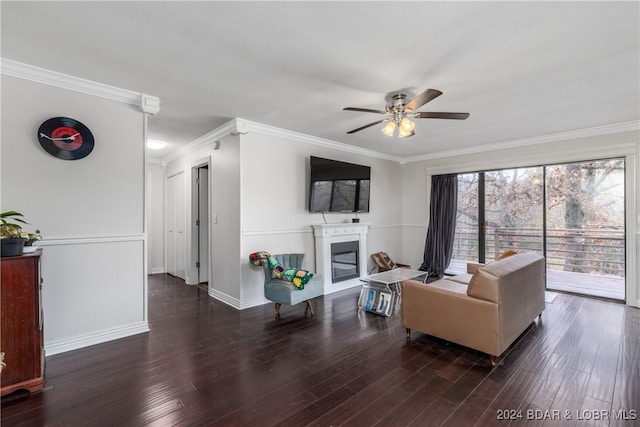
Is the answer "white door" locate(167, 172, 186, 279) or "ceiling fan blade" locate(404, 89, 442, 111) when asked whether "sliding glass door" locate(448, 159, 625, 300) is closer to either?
"ceiling fan blade" locate(404, 89, 442, 111)

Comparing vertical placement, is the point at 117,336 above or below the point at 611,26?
below

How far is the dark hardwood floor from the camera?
5.86 feet

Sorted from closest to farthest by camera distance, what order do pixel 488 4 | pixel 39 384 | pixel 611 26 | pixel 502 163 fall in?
1. pixel 488 4
2. pixel 611 26
3. pixel 39 384
4. pixel 502 163

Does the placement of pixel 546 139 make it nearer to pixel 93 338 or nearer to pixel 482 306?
pixel 482 306

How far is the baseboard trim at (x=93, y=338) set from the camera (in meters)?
2.51

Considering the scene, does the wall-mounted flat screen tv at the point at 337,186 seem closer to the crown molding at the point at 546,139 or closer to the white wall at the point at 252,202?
the white wall at the point at 252,202

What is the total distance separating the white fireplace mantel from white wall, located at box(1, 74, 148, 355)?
2.36m

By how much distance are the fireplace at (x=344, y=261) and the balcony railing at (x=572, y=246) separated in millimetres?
2394

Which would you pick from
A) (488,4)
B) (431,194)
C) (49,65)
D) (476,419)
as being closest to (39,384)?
(49,65)

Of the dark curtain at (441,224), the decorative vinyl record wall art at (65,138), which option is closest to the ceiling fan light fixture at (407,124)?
the decorative vinyl record wall art at (65,138)

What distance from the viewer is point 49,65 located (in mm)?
2377

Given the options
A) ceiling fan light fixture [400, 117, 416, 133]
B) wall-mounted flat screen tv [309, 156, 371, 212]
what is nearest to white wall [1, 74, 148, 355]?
wall-mounted flat screen tv [309, 156, 371, 212]

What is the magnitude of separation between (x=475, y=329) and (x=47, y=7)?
144 inches

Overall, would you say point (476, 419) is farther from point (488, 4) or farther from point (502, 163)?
point (502, 163)
